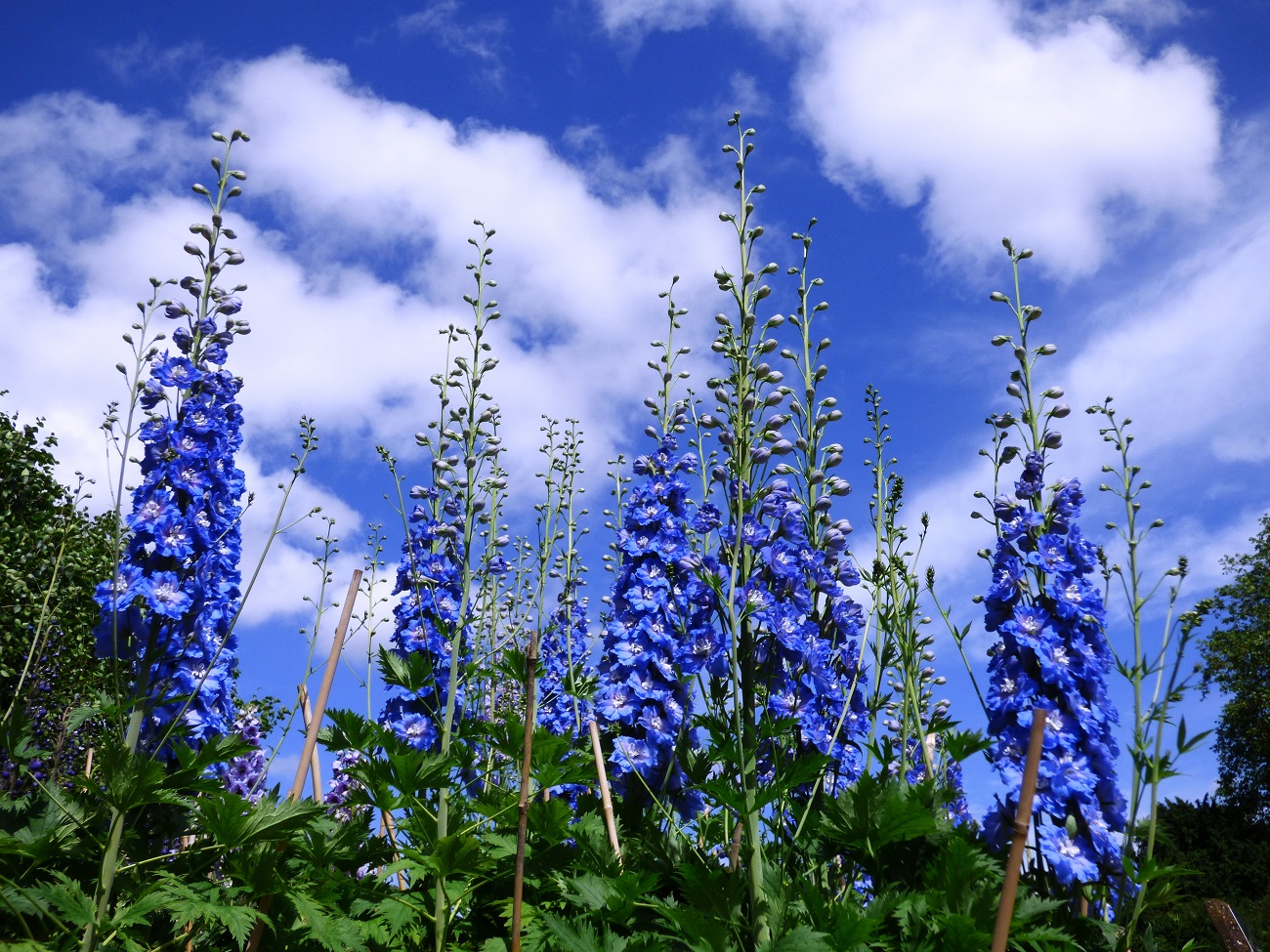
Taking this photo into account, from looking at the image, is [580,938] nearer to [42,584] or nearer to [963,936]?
[963,936]

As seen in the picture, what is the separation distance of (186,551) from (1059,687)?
330 cm

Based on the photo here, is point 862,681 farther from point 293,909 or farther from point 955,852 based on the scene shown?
point 293,909

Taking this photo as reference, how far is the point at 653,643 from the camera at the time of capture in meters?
4.22

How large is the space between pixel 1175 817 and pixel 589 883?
781 inches

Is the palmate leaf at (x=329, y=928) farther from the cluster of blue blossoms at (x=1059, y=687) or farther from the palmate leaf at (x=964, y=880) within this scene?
the cluster of blue blossoms at (x=1059, y=687)

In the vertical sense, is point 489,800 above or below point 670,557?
below

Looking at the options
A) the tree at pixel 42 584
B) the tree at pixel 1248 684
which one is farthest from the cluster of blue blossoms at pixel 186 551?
the tree at pixel 1248 684

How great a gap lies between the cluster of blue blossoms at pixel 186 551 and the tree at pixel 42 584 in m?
7.85

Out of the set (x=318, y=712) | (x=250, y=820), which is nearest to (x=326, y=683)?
(x=318, y=712)

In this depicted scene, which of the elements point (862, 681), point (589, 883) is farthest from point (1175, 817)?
point (589, 883)

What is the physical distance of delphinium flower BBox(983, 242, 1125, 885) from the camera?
307 centimetres

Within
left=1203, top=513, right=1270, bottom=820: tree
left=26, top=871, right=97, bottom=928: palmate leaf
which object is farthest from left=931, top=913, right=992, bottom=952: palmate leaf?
left=1203, top=513, right=1270, bottom=820: tree

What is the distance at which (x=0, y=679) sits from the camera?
11859mm

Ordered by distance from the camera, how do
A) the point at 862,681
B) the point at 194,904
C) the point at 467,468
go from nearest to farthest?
1. the point at 194,904
2. the point at 862,681
3. the point at 467,468
